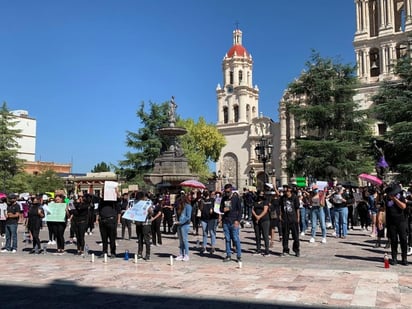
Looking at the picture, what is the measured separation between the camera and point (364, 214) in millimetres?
18797

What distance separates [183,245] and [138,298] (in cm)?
403

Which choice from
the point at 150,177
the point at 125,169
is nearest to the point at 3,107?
the point at 125,169

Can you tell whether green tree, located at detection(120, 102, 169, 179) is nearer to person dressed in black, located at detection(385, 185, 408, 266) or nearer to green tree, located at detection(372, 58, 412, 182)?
green tree, located at detection(372, 58, 412, 182)

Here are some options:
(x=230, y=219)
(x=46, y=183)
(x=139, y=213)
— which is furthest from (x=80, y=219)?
(x=46, y=183)

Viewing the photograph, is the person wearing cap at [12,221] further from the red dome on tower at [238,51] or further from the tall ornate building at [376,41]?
the red dome on tower at [238,51]

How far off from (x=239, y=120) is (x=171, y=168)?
49.7 m

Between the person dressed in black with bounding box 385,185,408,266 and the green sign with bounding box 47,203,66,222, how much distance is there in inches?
340

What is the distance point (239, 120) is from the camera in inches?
3024

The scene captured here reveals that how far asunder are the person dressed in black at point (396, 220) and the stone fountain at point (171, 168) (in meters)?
17.0

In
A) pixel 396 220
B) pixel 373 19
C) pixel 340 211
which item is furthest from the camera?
pixel 373 19

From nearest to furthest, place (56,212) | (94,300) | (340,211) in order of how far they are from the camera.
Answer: (94,300) → (56,212) → (340,211)

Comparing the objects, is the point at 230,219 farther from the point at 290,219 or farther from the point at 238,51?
the point at 238,51

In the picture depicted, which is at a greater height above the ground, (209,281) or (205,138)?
(205,138)

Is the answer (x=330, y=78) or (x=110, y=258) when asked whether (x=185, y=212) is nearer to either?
(x=110, y=258)
